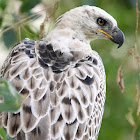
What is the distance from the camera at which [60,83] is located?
4473 millimetres

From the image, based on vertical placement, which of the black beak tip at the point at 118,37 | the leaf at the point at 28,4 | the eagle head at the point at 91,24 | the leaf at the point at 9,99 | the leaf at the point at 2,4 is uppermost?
the leaf at the point at 28,4

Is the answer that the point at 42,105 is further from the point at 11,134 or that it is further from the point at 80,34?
the point at 80,34

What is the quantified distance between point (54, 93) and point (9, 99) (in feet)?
4.99

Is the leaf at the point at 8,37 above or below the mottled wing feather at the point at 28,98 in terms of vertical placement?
above

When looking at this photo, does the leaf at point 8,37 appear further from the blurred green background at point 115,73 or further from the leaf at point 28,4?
the blurred green background at point 115,73

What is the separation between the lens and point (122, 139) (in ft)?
23.7

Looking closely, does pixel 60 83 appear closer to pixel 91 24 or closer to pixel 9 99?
pixel 91 24

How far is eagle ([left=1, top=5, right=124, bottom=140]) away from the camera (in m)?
4.14

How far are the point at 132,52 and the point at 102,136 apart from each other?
2.52 metres

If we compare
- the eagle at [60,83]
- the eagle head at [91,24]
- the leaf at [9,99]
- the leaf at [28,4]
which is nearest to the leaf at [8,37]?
the eagle at [60,83]

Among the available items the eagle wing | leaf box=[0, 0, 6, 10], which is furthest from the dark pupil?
leaf box=[0, 0, 6, 10]

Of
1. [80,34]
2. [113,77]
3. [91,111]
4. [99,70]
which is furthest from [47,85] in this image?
[113,77]

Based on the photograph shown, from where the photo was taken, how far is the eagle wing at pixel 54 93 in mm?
4121

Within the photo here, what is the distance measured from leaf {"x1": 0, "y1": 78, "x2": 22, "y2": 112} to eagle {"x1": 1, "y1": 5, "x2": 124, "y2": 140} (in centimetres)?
122
